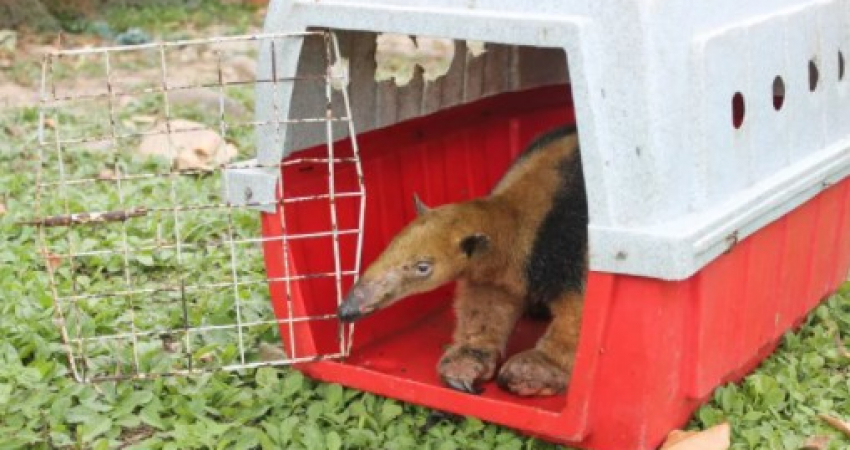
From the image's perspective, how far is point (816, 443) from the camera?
3.59 metres

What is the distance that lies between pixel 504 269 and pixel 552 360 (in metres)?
0.35

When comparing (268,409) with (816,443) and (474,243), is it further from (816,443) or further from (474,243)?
(816,443)

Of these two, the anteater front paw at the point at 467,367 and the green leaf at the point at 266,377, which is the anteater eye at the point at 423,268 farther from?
the green leaf at the point at 266,377

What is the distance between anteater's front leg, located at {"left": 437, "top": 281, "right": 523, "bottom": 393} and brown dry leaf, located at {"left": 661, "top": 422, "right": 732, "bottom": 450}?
2.17 feet

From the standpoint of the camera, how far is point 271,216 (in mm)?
3877

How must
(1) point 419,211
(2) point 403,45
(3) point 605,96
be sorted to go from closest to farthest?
(3) point 605,96 → (1) point 419,211 → (2) point 403,45

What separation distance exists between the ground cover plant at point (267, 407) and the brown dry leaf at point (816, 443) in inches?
0.7

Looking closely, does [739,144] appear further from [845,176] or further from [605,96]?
[845,176]

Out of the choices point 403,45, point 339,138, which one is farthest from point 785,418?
point 403,45

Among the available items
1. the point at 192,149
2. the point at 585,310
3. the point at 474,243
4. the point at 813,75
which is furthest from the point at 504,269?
the point at 192,149

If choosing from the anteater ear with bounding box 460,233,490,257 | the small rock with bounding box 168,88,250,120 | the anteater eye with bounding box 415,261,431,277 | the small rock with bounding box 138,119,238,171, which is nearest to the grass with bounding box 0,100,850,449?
the anteater eye with bounding box 415,261,431,277

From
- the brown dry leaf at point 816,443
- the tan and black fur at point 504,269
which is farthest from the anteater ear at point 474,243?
the brown dry leaf at point 816,443

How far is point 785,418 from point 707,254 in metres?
0.78

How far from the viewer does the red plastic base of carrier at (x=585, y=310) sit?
3320mm
